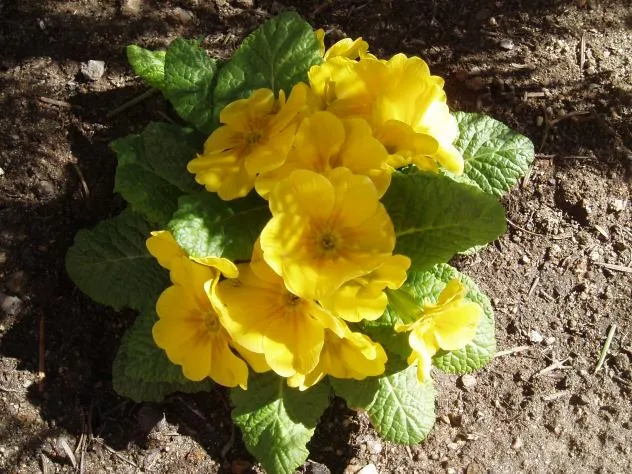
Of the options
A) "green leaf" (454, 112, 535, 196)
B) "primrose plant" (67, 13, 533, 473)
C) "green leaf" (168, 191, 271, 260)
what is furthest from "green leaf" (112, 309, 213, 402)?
"green leaf" (454, 112, 535, 196)

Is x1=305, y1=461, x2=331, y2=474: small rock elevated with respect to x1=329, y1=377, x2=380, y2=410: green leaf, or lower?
lower

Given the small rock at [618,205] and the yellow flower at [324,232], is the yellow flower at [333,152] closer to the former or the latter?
the yellow flower at [324,232]

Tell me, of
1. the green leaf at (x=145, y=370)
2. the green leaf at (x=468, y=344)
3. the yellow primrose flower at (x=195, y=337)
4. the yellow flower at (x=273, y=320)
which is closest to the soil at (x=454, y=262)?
the green leaf at (x=145, y=370)

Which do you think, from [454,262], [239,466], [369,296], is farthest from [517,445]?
[369,296]

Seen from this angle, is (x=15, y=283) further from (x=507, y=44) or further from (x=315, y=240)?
(x=507, y=44)

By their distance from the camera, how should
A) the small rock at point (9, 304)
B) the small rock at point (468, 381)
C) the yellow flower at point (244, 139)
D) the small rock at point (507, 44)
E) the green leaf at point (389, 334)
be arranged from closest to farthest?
the yellow flower at point (244, 139) → the green leaf at point (389, 334) → the small rock at point (9, 304) → the small rock at point (468, 381) → the small rock at point (507, 44)

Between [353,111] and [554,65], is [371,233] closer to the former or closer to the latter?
[353,111]

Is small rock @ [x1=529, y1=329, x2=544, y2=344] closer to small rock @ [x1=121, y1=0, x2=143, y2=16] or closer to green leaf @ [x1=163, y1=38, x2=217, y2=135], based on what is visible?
green leaf @ [x1=163, y1=38, x2=217, y2=135]
